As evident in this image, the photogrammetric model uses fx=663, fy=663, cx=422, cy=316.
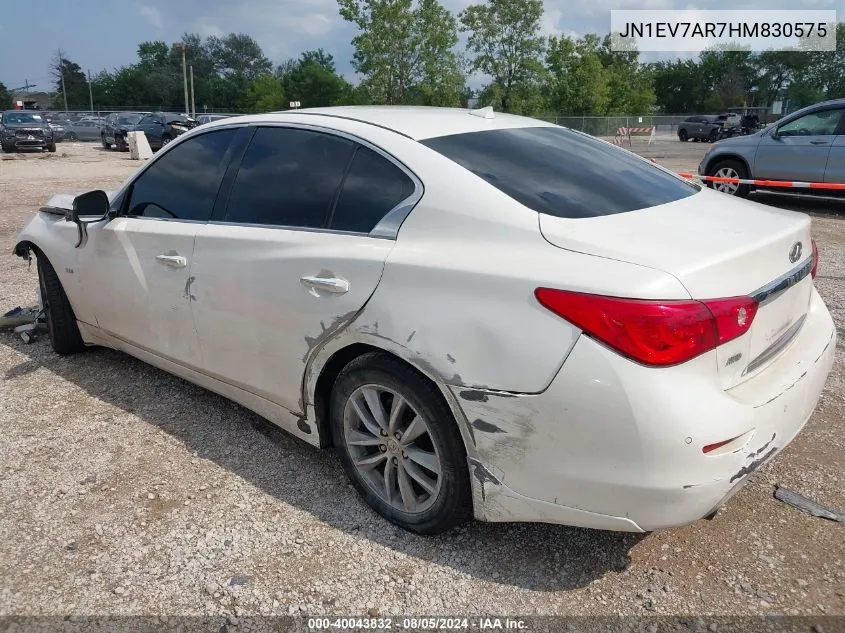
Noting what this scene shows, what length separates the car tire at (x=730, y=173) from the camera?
11312mm

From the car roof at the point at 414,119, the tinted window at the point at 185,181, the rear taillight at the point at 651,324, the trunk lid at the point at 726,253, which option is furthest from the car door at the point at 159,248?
the rear taillight at the point at 651,324

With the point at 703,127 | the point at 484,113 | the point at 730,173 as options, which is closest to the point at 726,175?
the point at 730,173

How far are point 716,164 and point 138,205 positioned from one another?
34.9ft

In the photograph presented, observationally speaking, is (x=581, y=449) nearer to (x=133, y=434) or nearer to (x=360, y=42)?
(x=133, y=434)

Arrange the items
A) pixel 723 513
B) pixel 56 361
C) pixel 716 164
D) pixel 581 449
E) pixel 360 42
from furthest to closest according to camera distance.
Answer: pixel 360 42, pixel 716 164, pixel 56 361, pixel 723 513, pixel 581 449

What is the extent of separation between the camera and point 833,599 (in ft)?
7.46

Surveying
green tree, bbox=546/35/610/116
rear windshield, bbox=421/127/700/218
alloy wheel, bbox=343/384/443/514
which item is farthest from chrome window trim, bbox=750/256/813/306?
green tree, bbox=546/35/610/116

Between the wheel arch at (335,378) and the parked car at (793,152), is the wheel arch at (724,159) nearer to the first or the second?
the parked car at (793,152)

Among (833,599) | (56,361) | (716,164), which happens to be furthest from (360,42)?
(833,599)

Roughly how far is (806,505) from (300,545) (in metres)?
2.12

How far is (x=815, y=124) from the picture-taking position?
34.2ft

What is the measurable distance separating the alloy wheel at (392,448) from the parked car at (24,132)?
30.3 m

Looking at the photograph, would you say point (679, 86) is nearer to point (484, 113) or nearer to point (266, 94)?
point (266, 94)

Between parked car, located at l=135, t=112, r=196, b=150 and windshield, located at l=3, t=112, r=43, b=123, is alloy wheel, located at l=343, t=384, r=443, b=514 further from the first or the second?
windshield, located at l=3, t=112, r=43, b=123
